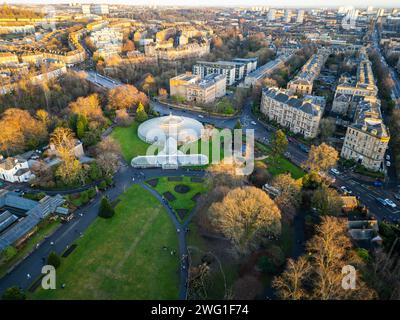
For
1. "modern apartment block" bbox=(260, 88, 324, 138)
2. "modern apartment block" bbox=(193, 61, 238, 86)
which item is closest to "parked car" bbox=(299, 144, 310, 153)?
"modern apartment block" bbox=(260, 88, 324, 138)

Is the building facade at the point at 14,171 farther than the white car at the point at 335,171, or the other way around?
the white car at the point at 335,171

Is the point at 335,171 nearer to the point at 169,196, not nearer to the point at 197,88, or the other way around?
the point at 169,196

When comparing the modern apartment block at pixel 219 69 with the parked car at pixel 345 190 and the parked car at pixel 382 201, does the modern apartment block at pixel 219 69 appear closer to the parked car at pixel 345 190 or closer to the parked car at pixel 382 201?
the parked car at pixel 345 190

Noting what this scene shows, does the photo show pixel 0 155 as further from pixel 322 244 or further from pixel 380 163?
pixel 380 163

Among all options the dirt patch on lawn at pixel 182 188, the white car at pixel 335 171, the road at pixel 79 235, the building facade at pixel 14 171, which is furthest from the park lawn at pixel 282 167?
the building facade at pixel 14 171

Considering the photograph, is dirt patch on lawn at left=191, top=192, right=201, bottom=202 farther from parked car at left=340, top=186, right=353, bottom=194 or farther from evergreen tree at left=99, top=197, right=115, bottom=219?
parked car at left=340, top=186, right=353, bottom=194

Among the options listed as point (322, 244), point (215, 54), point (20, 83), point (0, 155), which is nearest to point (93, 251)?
point (322, 244)

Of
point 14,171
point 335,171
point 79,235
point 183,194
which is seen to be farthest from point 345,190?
point 14,171
